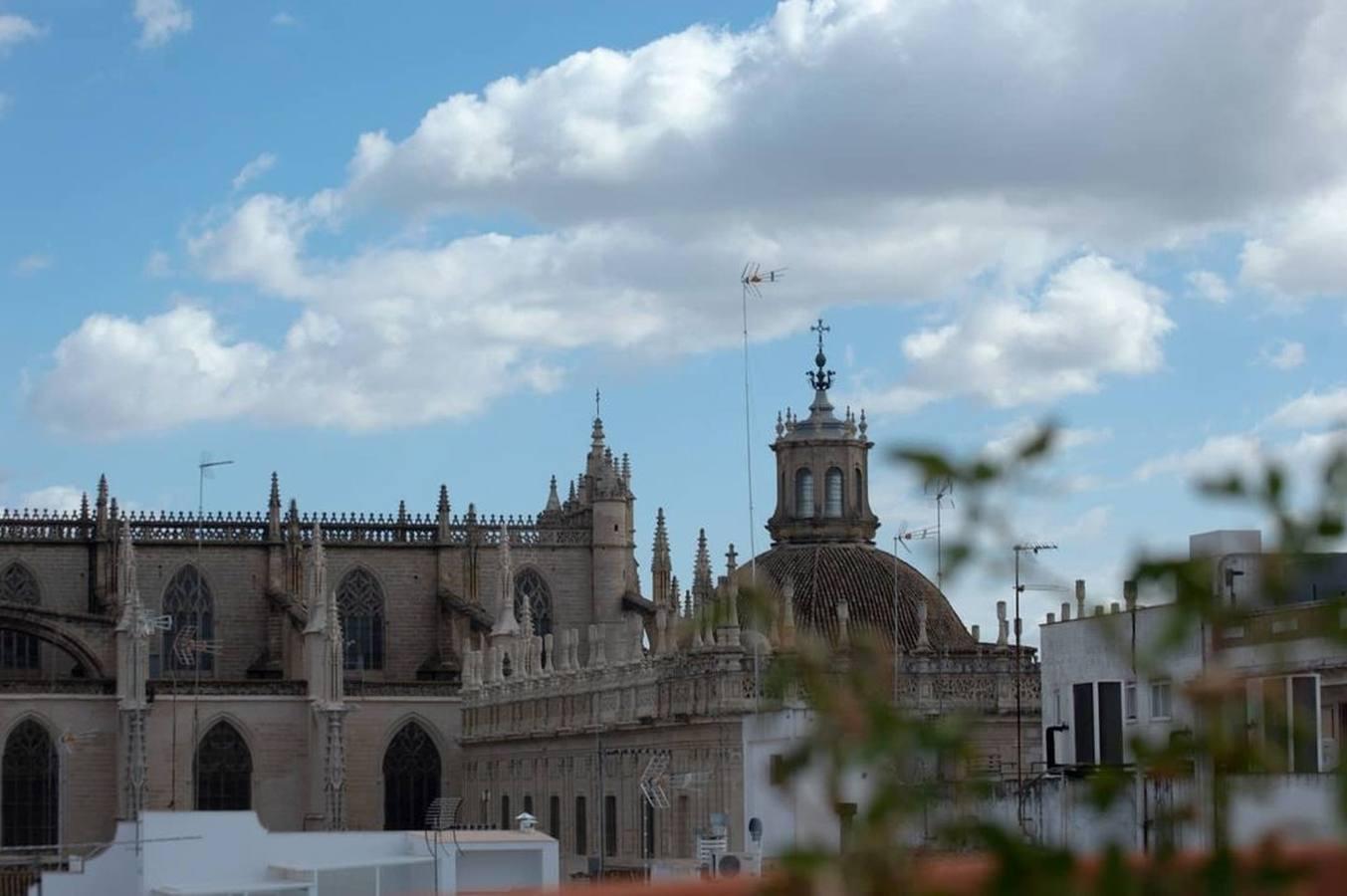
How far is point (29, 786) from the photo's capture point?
67750mm

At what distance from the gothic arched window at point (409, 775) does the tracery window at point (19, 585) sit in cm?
1203

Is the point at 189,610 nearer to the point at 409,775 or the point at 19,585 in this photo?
the point at 19,585

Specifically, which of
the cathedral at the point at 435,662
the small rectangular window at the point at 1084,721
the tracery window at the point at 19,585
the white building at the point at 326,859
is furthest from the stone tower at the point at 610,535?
the small rectangular window at the point at 1084,721

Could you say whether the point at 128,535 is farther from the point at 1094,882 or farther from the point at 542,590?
the point at 1094,882

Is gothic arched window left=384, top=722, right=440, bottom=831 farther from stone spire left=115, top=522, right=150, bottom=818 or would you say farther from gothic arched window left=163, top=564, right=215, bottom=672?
gothic arched window left=163, top=564, right=215, bottom=672

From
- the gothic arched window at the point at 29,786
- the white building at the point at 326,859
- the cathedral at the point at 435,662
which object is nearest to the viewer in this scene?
the white building at the point at 326,859

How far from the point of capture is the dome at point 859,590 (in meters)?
57.1

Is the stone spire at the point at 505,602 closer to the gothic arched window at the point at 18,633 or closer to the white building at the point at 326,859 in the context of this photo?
the gothic arched window at the point at 18,633

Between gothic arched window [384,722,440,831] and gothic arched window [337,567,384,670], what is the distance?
6.16 m

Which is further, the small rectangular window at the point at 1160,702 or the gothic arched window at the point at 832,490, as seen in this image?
the gothic arched window at the point at 832,490

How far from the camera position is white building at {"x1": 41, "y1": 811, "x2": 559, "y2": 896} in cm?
4025

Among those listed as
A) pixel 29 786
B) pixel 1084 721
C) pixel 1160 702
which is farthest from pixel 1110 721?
pixel 29 786

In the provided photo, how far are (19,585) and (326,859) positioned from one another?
116ft

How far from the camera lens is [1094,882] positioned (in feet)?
17.6
